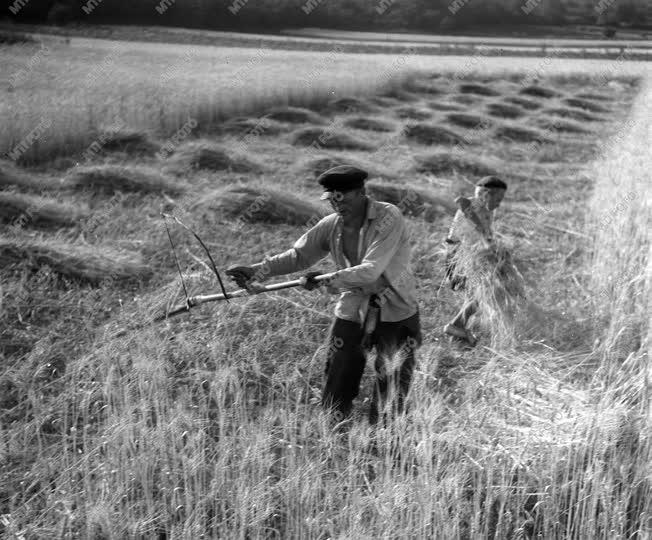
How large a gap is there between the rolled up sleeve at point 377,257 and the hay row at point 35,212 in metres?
2.95

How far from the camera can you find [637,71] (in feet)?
60.8

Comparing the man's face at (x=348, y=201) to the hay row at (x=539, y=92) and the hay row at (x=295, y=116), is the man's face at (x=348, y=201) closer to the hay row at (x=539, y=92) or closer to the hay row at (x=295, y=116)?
the hay row at (x=295, y=116)

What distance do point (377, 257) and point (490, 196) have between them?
1.15 metres

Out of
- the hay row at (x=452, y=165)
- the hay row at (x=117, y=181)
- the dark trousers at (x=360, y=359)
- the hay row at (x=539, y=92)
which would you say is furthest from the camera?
the hay row at (x=539, y=92)

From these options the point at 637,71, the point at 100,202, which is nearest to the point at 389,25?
the point at 637,71

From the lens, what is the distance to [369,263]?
8.63 feet

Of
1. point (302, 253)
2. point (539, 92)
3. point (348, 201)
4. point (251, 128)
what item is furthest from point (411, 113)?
point (348, 201)

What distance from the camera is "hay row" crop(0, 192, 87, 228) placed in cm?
501

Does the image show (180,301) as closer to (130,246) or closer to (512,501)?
(130,246)

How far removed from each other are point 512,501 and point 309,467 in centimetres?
65

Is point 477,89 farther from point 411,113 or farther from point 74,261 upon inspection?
point 74,261

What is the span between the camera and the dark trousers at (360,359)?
9.27ft

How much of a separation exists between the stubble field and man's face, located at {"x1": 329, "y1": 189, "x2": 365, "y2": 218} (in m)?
0.70

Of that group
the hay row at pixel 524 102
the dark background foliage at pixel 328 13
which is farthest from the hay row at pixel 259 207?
the dark background foliage at pixel 328 13
